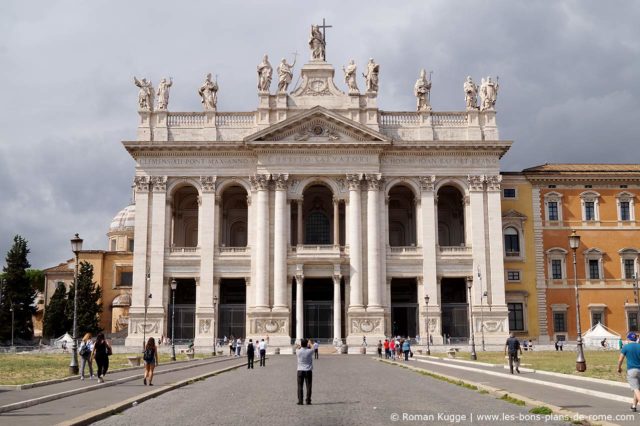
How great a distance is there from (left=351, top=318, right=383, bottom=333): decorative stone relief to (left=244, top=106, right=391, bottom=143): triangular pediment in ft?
47.0

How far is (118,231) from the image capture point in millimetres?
103000

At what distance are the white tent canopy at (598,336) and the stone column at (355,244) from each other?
711 inches

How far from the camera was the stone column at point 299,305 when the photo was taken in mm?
58906

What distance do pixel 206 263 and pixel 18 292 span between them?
28.4 m

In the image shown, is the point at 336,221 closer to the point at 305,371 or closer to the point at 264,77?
the point at 264,77

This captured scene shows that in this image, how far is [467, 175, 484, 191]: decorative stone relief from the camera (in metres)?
62.2

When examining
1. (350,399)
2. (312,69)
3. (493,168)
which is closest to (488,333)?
(493,168)

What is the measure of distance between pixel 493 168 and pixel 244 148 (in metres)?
20.6

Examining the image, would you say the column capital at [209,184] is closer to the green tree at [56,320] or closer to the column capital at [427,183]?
the column capital at [427,183]

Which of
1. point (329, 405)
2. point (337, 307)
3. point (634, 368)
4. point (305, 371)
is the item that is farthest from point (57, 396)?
point (337, 307)

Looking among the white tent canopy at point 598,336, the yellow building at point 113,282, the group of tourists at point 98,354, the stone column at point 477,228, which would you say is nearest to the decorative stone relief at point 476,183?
the stone column at point 477,228

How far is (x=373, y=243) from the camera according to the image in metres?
60.3

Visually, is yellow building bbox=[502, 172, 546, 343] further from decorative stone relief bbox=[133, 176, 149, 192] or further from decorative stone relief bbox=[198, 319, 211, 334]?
decorative stone relief bbox=[133, 176, 149, 192]

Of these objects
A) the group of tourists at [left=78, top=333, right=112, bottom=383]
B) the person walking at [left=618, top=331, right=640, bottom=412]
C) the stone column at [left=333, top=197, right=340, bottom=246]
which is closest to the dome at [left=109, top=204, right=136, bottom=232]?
the stone column at [left=333, top=197, right=340, bottom=246]
